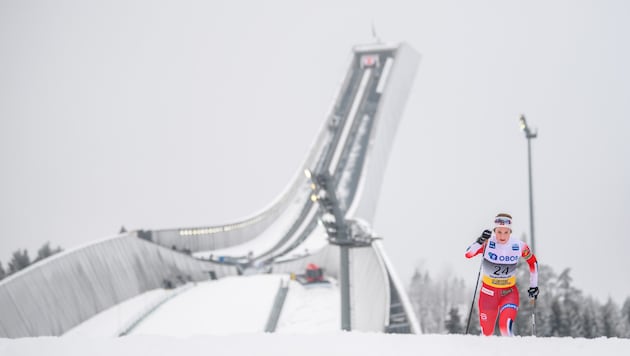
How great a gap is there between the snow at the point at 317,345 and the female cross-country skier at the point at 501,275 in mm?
460

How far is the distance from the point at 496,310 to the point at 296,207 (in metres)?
43.4

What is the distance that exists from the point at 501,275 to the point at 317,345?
2.46 metres

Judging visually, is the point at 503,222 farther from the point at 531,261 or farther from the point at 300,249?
the point at 300,249

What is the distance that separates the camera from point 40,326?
20.4 m

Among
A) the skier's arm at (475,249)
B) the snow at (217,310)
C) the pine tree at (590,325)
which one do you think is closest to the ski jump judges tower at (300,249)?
the snow at (217,310)

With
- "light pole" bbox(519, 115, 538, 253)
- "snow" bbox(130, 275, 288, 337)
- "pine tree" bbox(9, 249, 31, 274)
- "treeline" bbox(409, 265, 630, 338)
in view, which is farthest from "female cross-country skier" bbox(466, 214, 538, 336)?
"pine tree" bbox(9, 249, 31, 274)

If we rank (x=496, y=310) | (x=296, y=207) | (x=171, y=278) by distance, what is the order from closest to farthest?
1. (x=496, y=310)
2. (x=171, y=278)
3. (x=296, y=207)

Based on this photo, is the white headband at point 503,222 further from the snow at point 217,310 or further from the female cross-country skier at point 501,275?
the snow at point 217,310

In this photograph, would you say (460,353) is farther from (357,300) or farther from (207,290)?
(207,290)

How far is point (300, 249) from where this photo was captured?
4206cm

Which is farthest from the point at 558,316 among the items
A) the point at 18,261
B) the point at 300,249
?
the point at 18,261

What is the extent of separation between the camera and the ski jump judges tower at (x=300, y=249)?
19.6m

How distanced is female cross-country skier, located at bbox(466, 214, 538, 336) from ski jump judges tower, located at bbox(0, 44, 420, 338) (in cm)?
1210

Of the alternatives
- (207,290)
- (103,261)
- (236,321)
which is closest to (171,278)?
(207,290)
